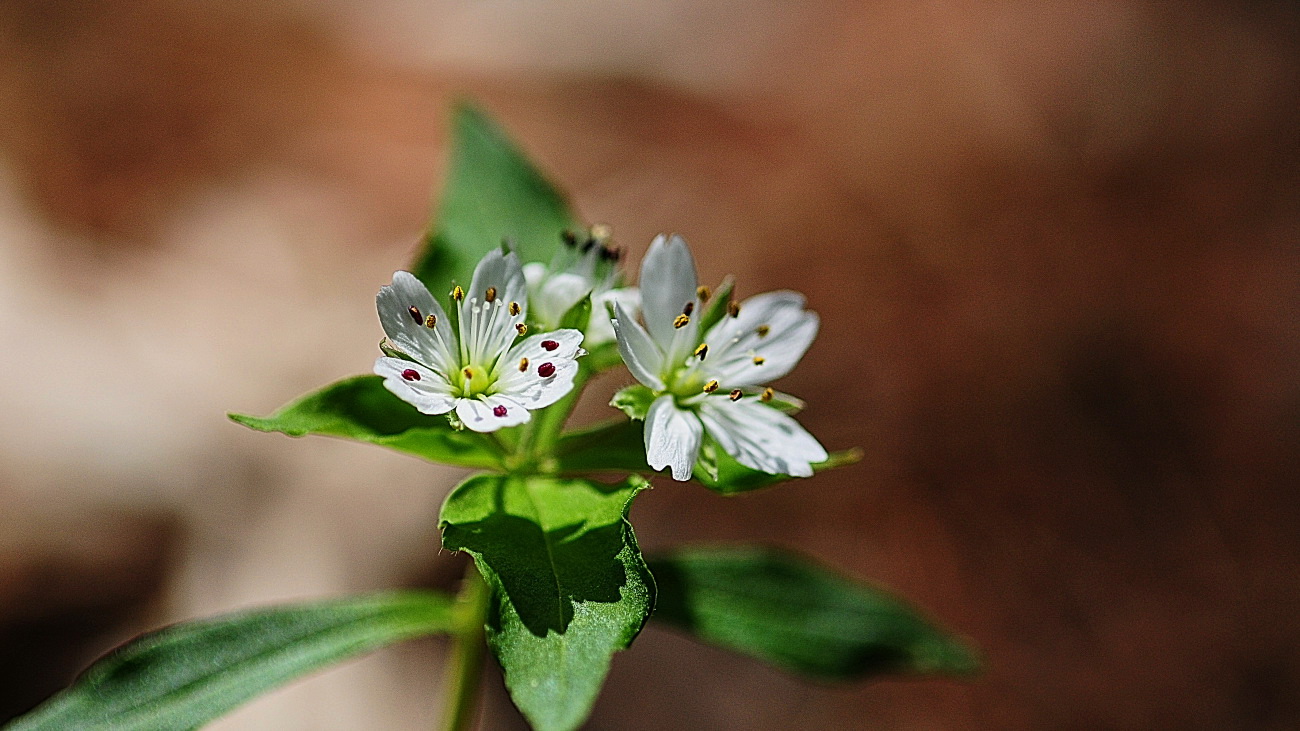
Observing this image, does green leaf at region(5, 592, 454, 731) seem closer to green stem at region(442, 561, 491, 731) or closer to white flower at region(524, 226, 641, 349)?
green stem at region(442, 561, 491, 731)

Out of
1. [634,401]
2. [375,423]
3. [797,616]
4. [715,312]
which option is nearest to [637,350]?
[634,401]

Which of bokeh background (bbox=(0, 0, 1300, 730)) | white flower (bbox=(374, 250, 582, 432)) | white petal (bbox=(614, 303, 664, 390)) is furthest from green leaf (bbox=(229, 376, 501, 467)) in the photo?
bokeh background (bbox=(0, 0, 1300, 730))

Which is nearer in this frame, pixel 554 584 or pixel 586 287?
pixel 554 584

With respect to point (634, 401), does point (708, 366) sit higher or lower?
higher

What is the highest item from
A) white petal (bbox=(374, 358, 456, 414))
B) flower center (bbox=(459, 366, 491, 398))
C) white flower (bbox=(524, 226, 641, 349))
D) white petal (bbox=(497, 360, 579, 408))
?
white flower (bbox=(524, 226, 641, 349))

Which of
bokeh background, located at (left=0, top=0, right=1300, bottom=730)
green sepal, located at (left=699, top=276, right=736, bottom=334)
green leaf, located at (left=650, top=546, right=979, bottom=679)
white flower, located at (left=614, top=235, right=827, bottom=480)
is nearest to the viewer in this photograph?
white flower, located at (left=614, top=235, right=827, bottom=480)

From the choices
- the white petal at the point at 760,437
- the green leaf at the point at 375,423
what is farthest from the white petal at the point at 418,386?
the white petal at the point at 760,437

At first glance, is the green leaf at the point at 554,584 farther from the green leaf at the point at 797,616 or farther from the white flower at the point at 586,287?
the green leaf at the point at 797,616

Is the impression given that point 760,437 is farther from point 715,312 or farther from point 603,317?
point 603,317

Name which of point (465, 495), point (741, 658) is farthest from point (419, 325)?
point (741, 658)
